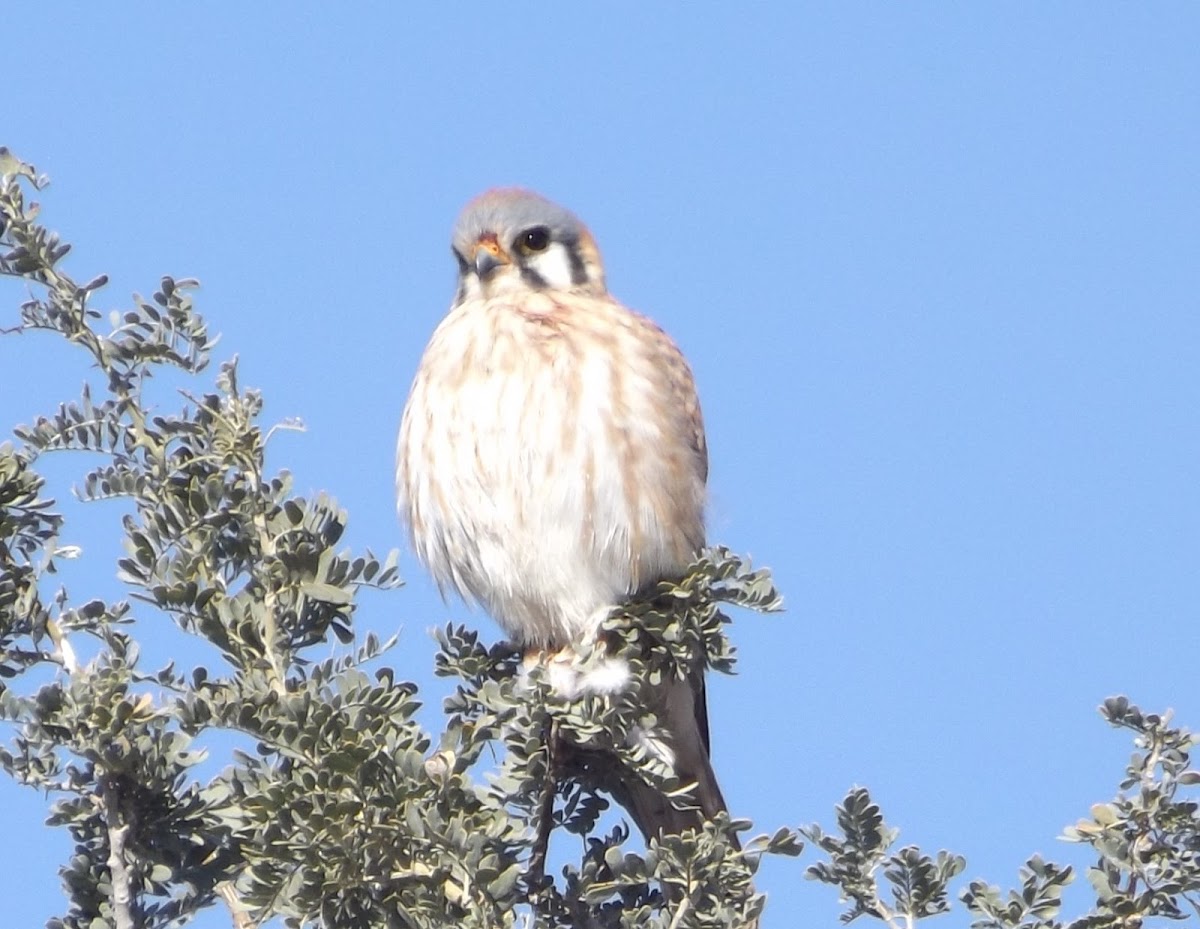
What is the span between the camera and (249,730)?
304 cm

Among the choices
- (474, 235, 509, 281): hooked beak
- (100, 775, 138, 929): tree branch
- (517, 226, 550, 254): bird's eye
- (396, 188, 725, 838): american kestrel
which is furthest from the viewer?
(517, 226, 550, 254): bird's eye

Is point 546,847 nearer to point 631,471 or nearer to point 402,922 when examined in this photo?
point 402,922

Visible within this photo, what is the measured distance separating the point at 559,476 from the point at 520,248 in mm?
972

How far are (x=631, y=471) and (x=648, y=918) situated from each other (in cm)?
158

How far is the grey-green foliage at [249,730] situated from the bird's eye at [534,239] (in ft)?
6.18

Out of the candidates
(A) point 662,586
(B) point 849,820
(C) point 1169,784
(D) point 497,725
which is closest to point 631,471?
(A) point 662,586

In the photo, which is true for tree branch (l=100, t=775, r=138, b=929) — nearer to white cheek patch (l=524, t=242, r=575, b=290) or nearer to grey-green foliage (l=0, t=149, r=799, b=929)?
grey-green foliage (l=0, t=149, r=799, b=929)

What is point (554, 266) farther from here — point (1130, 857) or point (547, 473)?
point (1130, 857)

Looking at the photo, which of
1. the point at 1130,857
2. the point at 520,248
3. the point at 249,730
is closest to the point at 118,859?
the point at 249,730

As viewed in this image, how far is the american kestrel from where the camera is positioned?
4.46 m

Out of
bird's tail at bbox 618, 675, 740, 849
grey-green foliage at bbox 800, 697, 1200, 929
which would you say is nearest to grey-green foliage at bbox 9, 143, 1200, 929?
grey-green foliage at bbox 800, 697, 1200, 929

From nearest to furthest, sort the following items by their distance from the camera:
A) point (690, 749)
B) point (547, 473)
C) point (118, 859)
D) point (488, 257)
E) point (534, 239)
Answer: point (118, 859)
point (547, 473)
point (690, 749)
point (488, 257)
point (534, 239)

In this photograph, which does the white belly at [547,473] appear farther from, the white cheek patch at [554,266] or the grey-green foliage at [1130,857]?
the grey-green foliage at [1130,857]

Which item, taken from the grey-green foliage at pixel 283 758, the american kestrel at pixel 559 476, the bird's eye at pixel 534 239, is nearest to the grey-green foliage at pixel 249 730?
the grey-green foliage at pixel 283 758
